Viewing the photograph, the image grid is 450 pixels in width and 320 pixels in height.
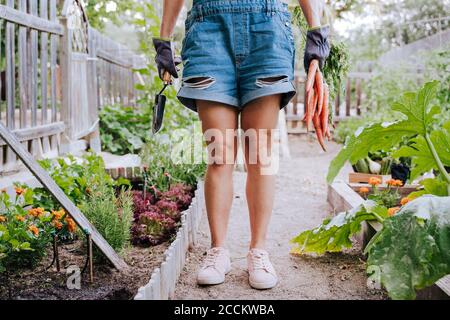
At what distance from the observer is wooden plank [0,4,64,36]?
3689 mm

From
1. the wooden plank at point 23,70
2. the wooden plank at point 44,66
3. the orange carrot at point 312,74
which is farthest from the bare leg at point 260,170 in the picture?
the wooden plank at point 44,66

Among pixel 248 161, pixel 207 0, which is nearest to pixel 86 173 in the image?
pixel 248 161

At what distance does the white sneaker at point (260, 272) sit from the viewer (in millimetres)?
2125

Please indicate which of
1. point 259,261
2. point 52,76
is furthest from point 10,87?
point 259,261

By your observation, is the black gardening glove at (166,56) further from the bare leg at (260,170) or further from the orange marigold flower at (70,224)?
the orange marigold flower at (70,224)

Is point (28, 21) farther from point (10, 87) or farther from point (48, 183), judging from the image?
point (48, 183)

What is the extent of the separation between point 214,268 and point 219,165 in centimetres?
44

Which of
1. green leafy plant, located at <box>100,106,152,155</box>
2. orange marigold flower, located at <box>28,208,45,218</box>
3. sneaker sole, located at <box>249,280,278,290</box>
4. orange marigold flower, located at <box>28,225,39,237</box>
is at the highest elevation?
green leafy plant, located at <box>100,106,152,155</box>

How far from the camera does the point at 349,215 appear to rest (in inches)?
92.8

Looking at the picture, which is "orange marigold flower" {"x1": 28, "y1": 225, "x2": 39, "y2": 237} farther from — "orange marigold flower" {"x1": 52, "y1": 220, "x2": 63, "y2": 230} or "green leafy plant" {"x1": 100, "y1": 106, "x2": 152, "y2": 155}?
"green leafy plant" {"x1": 100, "y1": 106, "x2": 152, "y2": 155}

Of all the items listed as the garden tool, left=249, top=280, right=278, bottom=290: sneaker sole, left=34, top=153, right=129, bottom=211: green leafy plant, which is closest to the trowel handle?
the garden tool

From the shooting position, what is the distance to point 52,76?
4902 millimetres

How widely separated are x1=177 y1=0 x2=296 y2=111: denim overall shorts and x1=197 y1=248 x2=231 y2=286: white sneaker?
0.66 m
